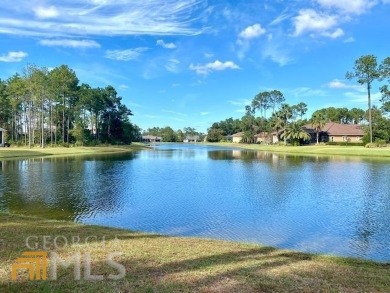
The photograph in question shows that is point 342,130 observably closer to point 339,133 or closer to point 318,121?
point 339,133

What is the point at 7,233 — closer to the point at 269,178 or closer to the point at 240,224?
the point at 240,224

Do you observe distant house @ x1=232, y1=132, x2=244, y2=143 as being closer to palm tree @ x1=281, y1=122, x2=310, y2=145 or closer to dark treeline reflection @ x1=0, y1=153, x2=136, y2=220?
palm tree @ x1=281, y1=122, x2=310, y2=145

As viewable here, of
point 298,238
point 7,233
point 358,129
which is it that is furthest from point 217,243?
point 358,129

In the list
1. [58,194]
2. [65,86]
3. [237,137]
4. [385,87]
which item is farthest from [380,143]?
[237,137]

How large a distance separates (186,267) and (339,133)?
104 m

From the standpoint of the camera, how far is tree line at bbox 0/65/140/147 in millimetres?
74812

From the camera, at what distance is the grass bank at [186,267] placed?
6227 mm

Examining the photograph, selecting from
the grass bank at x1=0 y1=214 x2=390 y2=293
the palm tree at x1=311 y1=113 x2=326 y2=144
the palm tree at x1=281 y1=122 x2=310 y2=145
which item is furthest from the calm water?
the palm tree at x1=311 y1=113 x2=326 y2=144

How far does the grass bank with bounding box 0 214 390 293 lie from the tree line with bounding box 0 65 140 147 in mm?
69724

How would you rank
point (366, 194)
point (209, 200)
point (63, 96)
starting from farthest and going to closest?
1. point (63, 96)
2. point (366, 194)
3. point (209, 200)

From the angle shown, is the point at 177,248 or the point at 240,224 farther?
the point at 240,224

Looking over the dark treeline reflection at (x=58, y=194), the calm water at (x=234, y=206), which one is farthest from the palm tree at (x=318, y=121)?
the dark treeline reflection at (x=58, y=194)

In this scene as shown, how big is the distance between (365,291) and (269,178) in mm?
23291

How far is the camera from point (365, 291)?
21.4 ft
